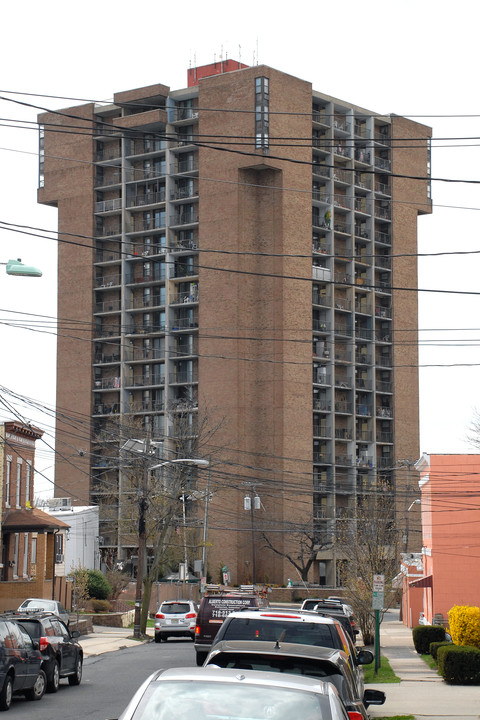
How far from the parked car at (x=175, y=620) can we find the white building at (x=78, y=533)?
27.0 m

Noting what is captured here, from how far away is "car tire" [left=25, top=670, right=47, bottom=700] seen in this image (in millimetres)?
20656

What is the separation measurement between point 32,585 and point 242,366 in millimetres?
42332

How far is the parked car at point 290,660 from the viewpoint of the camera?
9555 mm

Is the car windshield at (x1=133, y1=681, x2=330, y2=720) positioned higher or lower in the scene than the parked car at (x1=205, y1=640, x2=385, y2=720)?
higher

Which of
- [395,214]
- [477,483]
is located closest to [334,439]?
[395,214]

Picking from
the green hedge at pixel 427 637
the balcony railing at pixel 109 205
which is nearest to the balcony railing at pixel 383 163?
the balcony railing at pixel 109 205

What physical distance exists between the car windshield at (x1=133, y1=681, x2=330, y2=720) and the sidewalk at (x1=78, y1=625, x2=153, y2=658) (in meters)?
29.2

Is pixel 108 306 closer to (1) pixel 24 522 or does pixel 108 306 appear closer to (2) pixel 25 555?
(2) pixel 25 555

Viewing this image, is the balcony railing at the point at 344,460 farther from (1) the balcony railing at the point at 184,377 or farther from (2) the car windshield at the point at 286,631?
(2) the car windshield at the point at 286,631

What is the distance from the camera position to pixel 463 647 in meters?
26.1

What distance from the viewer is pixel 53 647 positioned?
2244cm

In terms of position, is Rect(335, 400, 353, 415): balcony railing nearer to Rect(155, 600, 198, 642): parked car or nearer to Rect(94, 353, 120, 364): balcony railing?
Rect(94, 353, 120, 364): balcony railing

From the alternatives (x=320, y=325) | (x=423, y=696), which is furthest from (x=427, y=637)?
(x=320, y=325)

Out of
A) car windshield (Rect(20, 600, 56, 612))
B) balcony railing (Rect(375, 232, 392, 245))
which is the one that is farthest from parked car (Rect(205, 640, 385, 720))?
balcony railing (Rect(375, 232, 392, 245))
